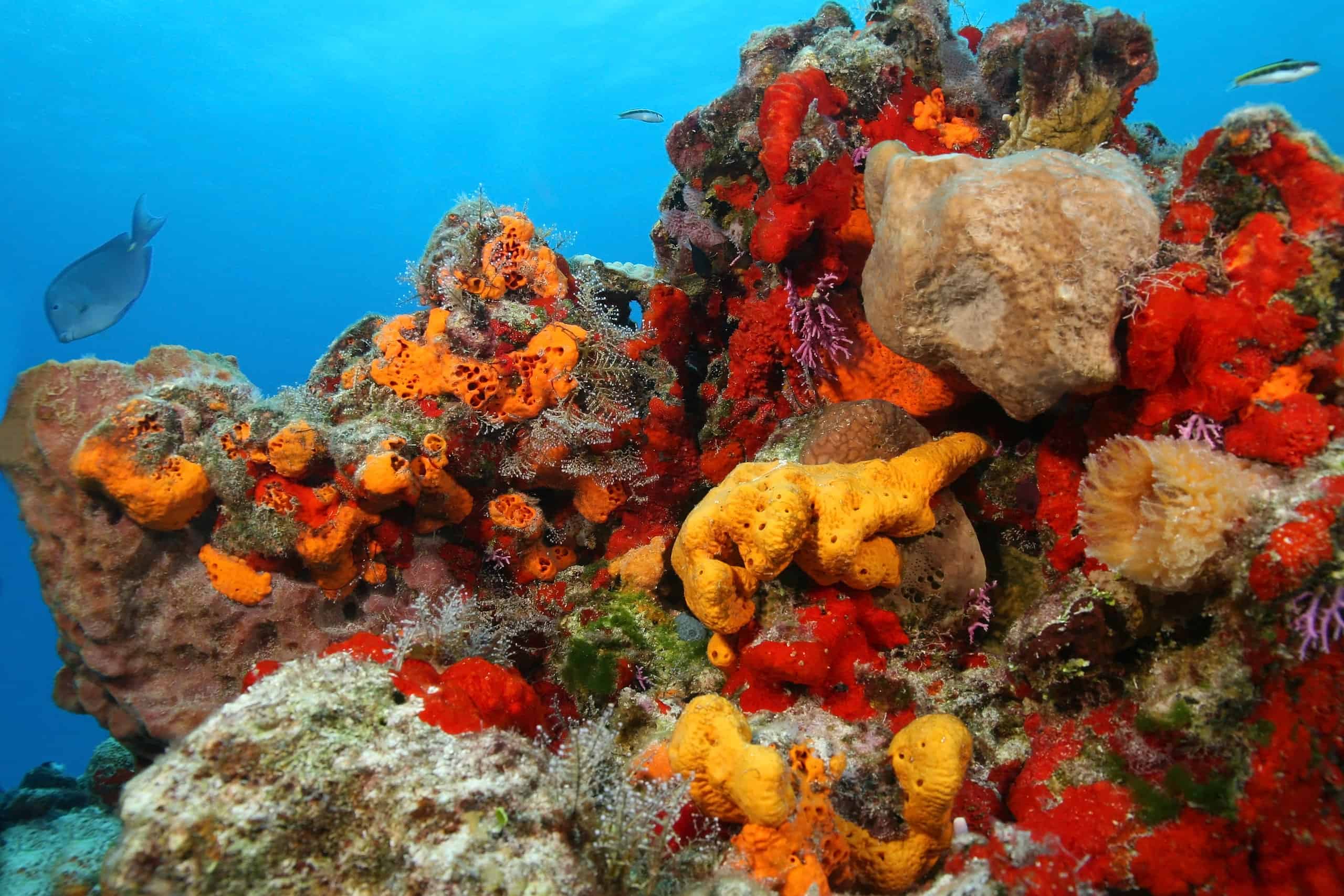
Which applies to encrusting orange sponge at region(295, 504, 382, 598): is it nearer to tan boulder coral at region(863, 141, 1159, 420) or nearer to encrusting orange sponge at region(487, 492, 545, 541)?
encrusting orange sponge at region(487, 492, 545, 541)

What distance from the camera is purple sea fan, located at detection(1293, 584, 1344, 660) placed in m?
2.12

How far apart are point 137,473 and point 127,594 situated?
89cm

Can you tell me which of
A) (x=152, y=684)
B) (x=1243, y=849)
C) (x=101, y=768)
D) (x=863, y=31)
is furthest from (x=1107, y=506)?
(x=101, y=768)

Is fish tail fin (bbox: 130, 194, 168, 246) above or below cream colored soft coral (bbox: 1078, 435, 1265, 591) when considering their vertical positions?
above

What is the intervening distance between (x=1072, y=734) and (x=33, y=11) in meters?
82.9

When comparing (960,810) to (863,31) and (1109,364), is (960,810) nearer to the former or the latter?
(1109,364)

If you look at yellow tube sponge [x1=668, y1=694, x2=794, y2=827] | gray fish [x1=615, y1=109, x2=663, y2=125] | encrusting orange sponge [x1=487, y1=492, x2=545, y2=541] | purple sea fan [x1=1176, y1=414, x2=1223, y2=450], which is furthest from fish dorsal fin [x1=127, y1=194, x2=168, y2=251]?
purple sea fan [x1=1176, y1=414, x2=1223, y2=450]

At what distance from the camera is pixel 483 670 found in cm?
334

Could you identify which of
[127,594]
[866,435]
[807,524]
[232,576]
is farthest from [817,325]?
[127,594]

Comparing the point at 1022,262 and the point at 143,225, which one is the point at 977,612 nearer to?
the point at 1022,262

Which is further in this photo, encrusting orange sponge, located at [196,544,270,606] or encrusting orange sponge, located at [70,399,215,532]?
encrusting orange sponge, located at [196,544,270,606]

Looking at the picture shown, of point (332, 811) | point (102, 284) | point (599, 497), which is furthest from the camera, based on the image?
point (102, 284)

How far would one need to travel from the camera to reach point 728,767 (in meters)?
2.87

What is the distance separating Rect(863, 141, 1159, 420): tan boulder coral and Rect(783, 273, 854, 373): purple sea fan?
3.56ft
